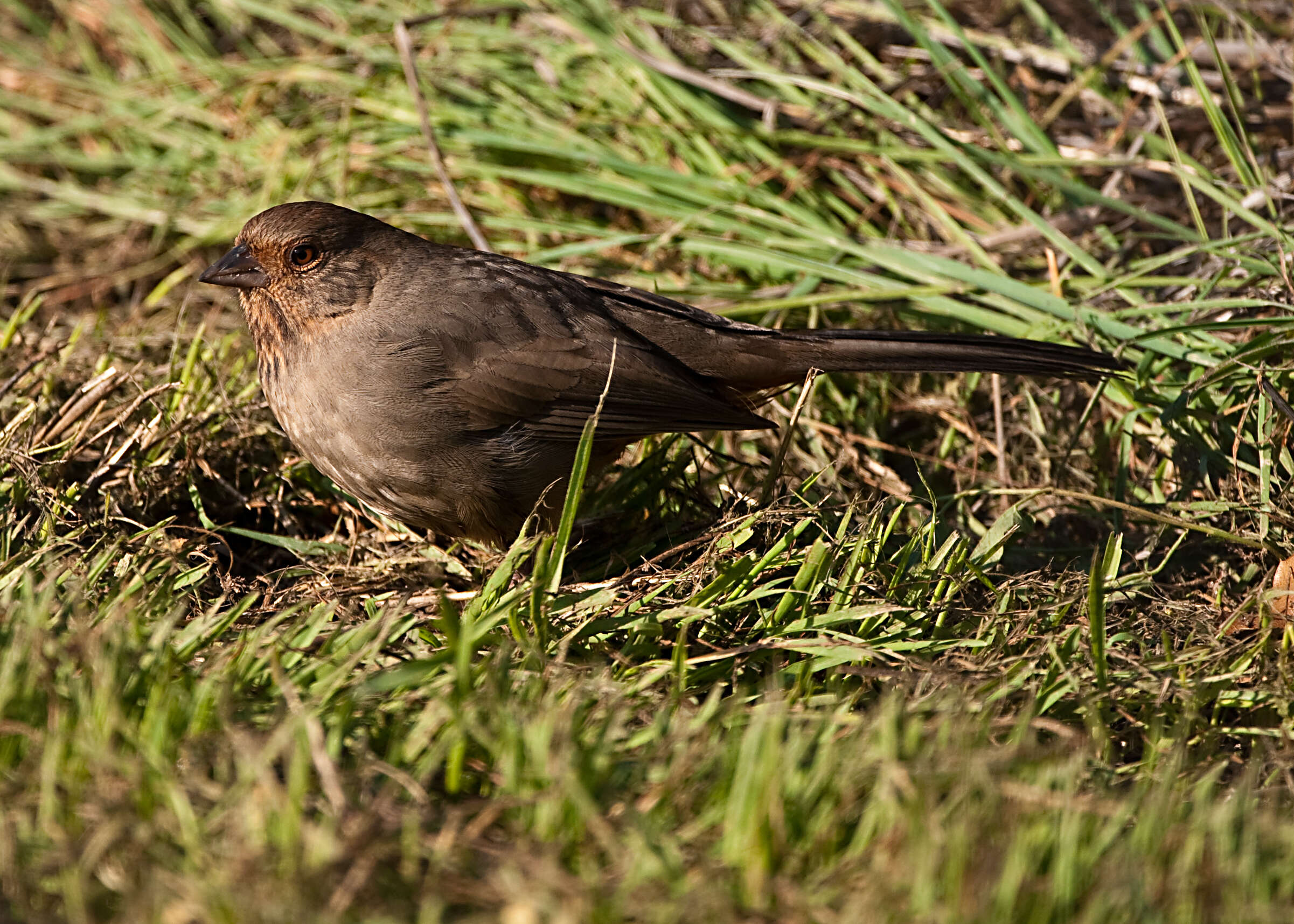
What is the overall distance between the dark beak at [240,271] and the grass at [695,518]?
397 millimetres

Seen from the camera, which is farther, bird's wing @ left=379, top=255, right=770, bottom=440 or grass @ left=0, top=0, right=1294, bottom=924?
bird's wing @ left=379, top=255, right=770, bottom=440

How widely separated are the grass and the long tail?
1.19 feet

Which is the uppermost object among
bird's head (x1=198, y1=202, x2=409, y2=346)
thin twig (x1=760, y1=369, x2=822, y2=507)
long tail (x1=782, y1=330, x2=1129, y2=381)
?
bird's head (x1=198, y1=202, x2=409, y2=346)

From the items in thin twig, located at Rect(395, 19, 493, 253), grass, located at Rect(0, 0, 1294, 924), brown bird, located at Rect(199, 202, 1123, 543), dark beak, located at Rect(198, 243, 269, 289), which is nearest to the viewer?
grass, located at Rect(0, 0, 1294, 924)

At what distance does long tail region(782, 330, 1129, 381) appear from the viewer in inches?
141

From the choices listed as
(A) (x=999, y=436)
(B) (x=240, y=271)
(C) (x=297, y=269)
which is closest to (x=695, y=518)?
(A) (x=999, y=436)

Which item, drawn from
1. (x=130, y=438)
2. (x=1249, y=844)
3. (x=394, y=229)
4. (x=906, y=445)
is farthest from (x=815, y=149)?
(x=1249, y=844)

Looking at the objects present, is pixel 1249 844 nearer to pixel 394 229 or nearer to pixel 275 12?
pixel 394 229

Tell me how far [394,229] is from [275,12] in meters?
2.48

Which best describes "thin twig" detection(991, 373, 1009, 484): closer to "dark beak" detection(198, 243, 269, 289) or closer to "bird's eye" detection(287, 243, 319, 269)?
"bird's eye" detection(287, 243, 319, 269)

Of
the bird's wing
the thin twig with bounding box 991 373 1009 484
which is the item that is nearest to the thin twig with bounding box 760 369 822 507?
the bird's wing

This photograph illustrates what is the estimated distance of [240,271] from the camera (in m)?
3.76

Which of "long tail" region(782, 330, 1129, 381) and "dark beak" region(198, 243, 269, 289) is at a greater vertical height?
A: "dark beak" region(198, 243, 269, 289)

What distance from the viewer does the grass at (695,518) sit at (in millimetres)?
2039
